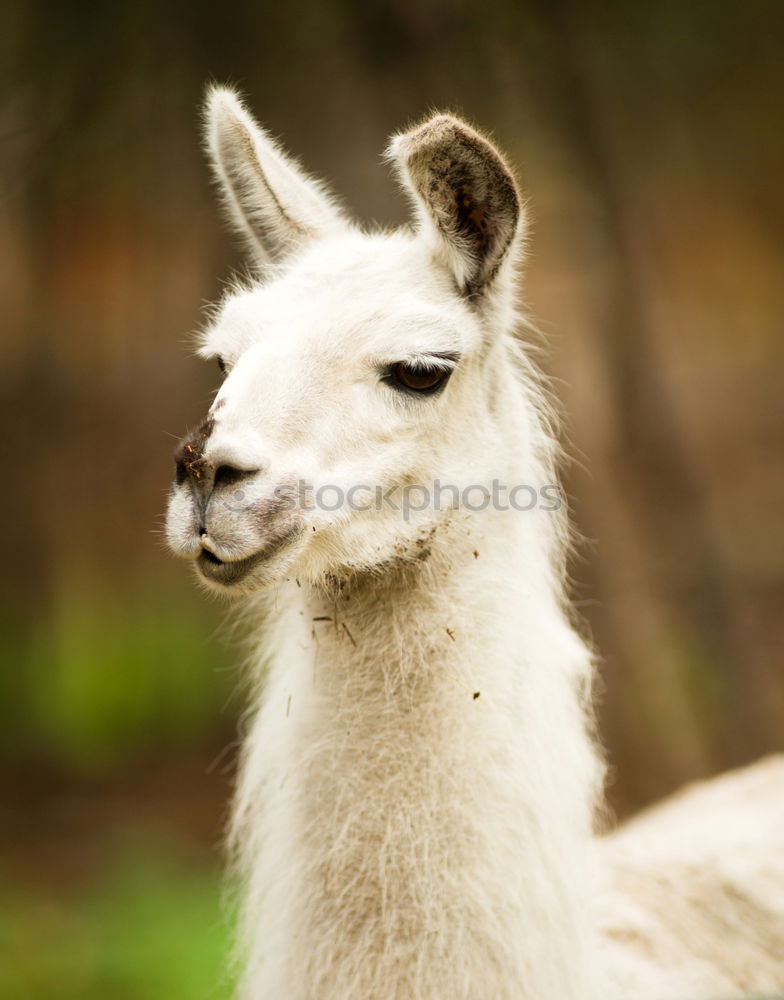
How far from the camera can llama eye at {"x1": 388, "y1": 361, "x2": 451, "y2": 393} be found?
6.48 feet

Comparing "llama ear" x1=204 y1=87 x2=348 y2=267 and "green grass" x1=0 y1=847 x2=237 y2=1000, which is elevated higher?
"llama ear" x1=204 y1=87 x2=348 y2=267

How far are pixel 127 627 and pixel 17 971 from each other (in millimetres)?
2542

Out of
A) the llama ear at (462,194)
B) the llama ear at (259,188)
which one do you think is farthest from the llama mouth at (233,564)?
the llama ear at (259,188)

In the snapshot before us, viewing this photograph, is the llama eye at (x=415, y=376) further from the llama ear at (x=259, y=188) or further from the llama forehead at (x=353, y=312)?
the llama ear at (x=259, y=188)

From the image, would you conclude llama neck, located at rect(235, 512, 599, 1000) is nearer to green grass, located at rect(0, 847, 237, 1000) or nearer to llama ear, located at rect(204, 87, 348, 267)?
llama ear, located at rect(204, 87, 348, 267)

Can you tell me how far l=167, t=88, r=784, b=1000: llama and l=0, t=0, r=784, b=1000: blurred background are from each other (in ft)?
8.55

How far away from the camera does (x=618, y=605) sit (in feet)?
19.0

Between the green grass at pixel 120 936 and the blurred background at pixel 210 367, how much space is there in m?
0.02

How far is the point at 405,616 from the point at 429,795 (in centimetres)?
36

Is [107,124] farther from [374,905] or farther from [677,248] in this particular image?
[374,905]

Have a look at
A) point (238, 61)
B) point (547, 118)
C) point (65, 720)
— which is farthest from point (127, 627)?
point (547, 118)

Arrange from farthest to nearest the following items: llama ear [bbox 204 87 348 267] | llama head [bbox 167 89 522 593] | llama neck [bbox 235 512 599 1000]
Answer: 1. llama ear [bbox 204 87 348 267]
2. llama neck [bbox 235 512 599 1000]
3. llama head [bbox 167 89 522 593]

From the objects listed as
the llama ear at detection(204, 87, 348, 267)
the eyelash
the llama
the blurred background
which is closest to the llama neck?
the llama

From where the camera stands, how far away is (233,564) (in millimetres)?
1771
